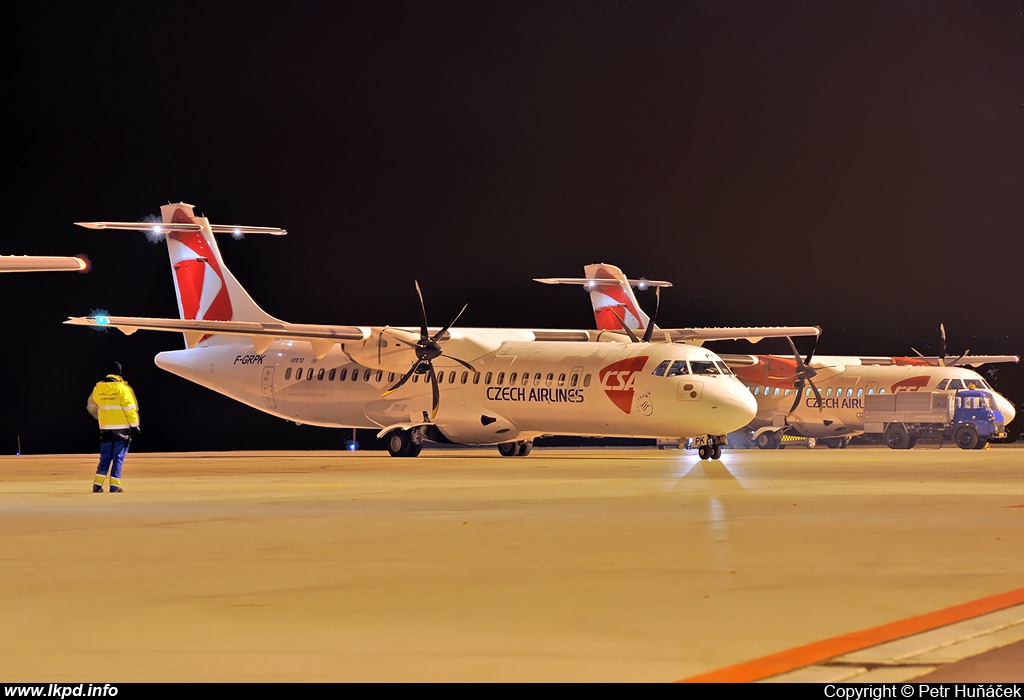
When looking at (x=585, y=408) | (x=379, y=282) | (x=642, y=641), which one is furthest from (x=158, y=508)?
(x=379, y=282)

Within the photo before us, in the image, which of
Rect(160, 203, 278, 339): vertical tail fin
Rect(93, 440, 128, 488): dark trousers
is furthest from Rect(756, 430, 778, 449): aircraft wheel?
Rect(93, 440, 128, 488): dark trousers

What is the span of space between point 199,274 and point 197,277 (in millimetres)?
136

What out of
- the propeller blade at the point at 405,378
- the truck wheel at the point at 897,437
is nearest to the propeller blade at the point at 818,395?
the truck wheel at the point at 897,437

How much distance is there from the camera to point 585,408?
34.6 meters

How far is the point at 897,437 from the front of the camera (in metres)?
50.7

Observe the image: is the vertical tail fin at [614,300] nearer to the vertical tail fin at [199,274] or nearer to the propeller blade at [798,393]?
the propeller blade at [798,393]

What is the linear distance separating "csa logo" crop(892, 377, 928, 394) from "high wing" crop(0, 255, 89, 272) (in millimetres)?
A: 35706

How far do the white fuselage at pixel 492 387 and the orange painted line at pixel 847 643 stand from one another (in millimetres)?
23907

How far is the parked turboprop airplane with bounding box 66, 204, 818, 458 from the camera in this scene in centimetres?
3322

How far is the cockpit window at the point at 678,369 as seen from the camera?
3284 cm

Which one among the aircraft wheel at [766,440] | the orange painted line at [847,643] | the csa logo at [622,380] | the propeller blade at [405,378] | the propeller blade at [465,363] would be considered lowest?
the orange painted line at [847,643]

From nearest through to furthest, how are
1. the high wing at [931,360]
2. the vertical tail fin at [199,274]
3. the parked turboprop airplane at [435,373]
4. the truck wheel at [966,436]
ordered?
the parked turboprop airplane at [435,373], the vertical tail fin at [199,274], the truck wheel at [966,436], the high wing at [931,360]

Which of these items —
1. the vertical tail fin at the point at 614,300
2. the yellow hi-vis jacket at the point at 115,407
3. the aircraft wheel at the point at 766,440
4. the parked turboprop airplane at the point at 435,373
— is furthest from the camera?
the vertical tail fin at the point at 614,300

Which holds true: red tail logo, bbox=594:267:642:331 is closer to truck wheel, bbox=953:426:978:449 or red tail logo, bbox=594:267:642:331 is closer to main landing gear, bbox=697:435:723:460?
truck wheel, bbox=953:426:978:449
